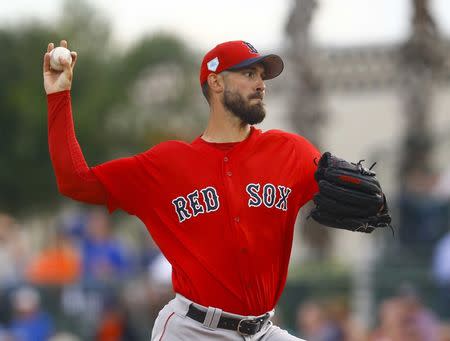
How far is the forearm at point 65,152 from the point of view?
21.4 feet

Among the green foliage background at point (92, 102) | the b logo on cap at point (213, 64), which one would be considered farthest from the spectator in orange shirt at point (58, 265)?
the green foliage background at point (92, 102)

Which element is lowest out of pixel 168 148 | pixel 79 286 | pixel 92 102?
pixel 92 102

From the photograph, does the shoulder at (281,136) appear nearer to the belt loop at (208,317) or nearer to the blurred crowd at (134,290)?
the belt loop at (208,317)

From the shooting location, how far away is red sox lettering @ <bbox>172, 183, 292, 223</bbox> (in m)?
6.50

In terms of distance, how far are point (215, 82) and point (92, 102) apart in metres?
19.3

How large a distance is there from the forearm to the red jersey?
9 centimetres

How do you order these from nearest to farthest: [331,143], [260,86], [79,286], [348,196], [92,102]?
[348,196] < [260,86] < [79,286] < [92,102] < [331,143]

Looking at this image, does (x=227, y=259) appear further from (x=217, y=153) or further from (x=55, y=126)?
(x=55, y=126)

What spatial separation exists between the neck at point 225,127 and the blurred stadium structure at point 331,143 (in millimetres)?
4388

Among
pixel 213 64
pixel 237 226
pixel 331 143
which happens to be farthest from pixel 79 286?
pixel 331 143

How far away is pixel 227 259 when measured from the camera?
21.2ft

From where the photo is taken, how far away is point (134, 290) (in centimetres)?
1241

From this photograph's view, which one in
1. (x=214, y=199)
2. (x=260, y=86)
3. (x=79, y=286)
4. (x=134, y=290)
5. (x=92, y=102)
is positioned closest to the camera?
(x=214, y=199)

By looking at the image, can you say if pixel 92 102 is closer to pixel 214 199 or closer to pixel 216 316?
pixel 214 199
